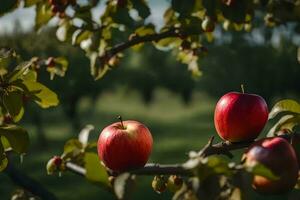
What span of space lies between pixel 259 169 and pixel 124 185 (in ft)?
1.40

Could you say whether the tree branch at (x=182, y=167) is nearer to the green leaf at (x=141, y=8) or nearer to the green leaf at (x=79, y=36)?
the green leaf at (x=141, y=8)

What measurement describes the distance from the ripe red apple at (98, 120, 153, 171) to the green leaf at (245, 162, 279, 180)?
739 millimetres

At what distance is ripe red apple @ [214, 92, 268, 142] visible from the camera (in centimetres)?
252

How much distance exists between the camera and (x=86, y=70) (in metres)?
33.4

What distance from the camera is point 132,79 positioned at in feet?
174

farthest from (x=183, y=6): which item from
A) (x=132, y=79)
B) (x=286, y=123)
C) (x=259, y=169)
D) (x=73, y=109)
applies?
(x=132, y=79)

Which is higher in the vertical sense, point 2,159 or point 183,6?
point 183,6

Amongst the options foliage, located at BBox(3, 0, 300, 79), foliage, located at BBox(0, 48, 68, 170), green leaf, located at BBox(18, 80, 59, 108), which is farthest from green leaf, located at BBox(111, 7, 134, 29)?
foliage, located at BBox(0, 48, 68, 170)

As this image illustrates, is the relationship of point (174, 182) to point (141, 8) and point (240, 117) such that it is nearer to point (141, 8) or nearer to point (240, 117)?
point (240, 117)

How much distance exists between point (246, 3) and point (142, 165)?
182 cm

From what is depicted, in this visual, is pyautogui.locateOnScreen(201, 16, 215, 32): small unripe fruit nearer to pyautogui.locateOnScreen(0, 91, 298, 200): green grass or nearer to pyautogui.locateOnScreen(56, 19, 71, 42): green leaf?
pyautogui.locateOnScreen(56, 19, 71, 42): green leaf

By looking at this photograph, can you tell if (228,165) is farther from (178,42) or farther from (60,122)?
(60,122)

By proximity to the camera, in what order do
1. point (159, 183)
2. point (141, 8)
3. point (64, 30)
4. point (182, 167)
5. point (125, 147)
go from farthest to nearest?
1. point (64, 30)
2. point (141, 8)
3. point (159, 183)
4. point (125, 147)
5. point (182, 167)

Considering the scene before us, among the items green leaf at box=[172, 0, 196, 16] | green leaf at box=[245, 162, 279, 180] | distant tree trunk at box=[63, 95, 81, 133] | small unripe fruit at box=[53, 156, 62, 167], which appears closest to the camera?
green leaf at box=[245, 162, 279, 180]
